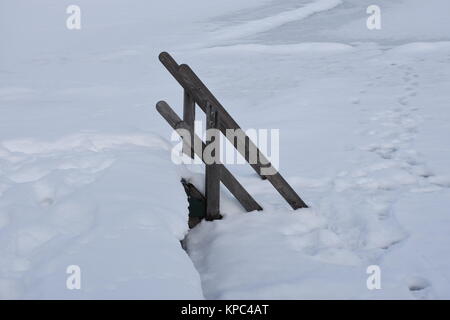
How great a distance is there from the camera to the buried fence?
454cm

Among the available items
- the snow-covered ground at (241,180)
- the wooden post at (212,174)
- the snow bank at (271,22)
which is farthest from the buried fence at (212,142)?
the snow bank at (271,22)

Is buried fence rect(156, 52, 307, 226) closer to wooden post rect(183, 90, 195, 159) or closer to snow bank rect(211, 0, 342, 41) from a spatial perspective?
wooden post rect(183, 90, 195, 159)

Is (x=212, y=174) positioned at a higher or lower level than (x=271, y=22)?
lower

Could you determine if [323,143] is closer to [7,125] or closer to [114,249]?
[7,125]

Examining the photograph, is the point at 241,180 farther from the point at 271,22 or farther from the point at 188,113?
the point at 271,22

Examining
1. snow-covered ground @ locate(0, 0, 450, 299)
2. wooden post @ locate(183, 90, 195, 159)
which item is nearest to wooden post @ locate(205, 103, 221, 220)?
snow-covered ground @ locate(0, 0, 450, 299)

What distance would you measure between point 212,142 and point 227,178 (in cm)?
37

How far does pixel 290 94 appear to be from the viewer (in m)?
9.75

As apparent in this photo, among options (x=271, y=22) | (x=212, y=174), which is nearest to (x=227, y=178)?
(x=212, y=174)

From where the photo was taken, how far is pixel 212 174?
15.3 ft

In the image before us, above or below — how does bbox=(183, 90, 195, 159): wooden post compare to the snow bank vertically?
below
